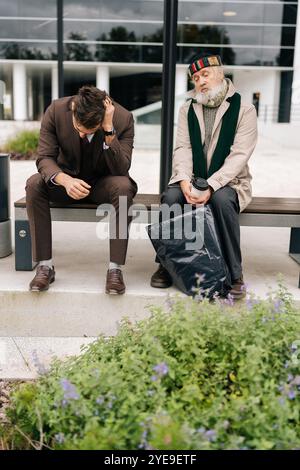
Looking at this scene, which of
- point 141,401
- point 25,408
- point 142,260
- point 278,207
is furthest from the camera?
point 142,260

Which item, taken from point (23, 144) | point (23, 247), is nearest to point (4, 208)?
point (23, 247)

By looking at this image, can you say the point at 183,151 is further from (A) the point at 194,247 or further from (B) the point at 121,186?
(A) the point at 194,247

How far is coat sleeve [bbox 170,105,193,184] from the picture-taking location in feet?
12.1

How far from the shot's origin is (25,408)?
2.18 m

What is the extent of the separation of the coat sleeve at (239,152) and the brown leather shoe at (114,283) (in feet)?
2.49

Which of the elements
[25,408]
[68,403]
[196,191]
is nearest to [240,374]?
[68,403]

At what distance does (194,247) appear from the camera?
337 centimetres

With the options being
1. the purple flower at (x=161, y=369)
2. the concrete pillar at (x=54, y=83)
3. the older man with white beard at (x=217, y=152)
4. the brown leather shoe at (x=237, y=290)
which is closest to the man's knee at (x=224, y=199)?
the older man with white beard at (x=217, y=152)

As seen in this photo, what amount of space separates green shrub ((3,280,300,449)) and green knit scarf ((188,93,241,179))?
58.2 inches

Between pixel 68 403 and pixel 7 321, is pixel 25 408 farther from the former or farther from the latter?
pixel 7 321

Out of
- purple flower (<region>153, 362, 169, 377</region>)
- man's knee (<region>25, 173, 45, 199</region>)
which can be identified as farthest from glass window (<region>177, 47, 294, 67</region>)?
purple flower (<region>153, 362, 169, 377</region>)

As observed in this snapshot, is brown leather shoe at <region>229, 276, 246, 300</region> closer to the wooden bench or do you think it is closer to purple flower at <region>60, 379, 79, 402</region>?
the wooden bench

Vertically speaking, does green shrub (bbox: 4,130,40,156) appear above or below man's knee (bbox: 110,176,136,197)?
below
